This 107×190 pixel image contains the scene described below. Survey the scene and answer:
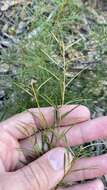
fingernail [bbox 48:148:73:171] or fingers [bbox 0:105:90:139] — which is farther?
fingers [bbox 0:105:90:139]

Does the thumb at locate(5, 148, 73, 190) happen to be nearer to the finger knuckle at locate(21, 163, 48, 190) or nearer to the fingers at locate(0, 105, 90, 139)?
the finger knuckle at locate(21, 163, 48, 190)

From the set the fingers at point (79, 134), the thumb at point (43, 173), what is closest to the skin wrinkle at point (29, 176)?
the thumb at point (43, 173)

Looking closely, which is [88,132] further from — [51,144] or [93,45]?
[93,45]

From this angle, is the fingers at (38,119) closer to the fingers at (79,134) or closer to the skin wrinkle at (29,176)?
the fingers at (79,134)

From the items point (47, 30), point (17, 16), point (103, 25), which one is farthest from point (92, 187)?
point (17, 16)

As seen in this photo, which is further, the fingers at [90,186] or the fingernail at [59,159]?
the fingers at [90,186]

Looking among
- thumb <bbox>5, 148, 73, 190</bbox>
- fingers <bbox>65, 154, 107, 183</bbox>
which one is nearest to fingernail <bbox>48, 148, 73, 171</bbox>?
thumb <bbox>5, 148, 73, 190</bbox>

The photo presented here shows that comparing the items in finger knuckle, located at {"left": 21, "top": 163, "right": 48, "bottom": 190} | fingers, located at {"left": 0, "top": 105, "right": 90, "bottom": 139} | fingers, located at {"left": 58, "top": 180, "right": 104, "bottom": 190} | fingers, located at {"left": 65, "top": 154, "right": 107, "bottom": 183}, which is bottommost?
fingers, located at {"left": 58, "top": 180, "right": 104, "bottom": 190}

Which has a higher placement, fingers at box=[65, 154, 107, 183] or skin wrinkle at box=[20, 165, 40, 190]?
skin wrinkle at box=[20, 165, 40, 190]
